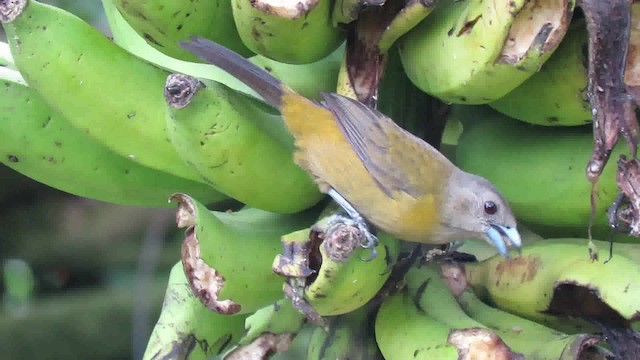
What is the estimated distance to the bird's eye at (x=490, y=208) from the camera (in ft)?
2.91

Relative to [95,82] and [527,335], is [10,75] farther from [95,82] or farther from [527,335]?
[527,335]

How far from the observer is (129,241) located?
90.9 inches

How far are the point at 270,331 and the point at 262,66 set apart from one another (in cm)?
29

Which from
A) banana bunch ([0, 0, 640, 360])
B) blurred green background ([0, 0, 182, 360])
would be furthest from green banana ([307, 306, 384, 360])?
blurred green background ([0, 0, 182, 360])

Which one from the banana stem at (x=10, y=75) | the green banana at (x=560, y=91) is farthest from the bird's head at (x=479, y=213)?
the banana stem at (x=10, y=75)

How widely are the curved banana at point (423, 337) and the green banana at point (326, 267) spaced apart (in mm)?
71

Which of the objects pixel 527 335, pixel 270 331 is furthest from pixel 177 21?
pixel 527 335

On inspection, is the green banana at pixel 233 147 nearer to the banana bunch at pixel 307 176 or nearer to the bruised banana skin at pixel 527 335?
the banana bunch at pixel 307 176

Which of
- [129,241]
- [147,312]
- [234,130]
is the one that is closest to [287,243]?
[234,130]

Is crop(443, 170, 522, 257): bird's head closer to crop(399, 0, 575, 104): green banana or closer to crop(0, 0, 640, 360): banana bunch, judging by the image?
crop(0, 0, 640, 360): banana bunch

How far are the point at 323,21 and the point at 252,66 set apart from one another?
0.51 feet

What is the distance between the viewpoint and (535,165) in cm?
85

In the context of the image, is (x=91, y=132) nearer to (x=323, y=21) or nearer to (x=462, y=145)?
(x=323, y=21)

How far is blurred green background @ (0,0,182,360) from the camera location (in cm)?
214
